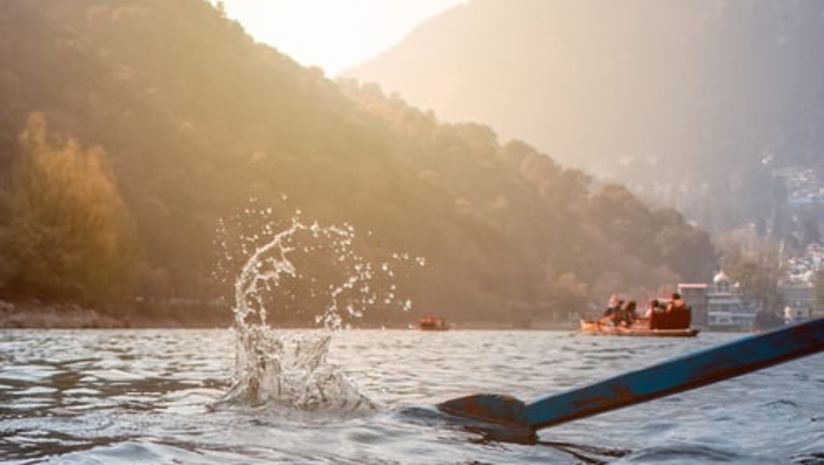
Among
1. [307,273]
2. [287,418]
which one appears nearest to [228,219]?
[307,273]

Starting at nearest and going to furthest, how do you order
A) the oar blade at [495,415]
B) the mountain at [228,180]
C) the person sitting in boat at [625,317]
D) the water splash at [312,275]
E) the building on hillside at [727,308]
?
the oar blade at [495,415] → the person sitting in boat at [625,317] → the mountain at [228,180] → the water splash at [312,275] → the building on hillside at [727,308]

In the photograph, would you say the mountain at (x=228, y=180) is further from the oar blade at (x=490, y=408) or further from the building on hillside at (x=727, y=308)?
the oar blade at (x=490, y=408)

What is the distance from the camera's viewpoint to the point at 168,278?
262 ft

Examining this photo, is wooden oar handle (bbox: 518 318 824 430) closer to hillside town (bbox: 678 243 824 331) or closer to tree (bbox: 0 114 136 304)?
tree (bbox: 0 114 136 304)

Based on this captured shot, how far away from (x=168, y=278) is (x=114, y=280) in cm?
1289

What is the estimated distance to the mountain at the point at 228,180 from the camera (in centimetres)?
6625

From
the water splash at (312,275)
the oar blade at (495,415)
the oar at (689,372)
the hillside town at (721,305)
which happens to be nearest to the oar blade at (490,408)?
the oar blade at (495,415)

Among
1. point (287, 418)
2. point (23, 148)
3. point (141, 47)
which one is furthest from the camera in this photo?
point (141, 47)

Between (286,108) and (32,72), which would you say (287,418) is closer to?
(32,72)

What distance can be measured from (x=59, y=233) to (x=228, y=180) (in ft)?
117

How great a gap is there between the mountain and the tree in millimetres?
125

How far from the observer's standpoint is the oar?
22.7ft

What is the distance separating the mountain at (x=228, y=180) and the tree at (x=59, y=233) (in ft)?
0.41

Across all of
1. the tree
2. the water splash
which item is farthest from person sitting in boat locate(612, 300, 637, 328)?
the tree
